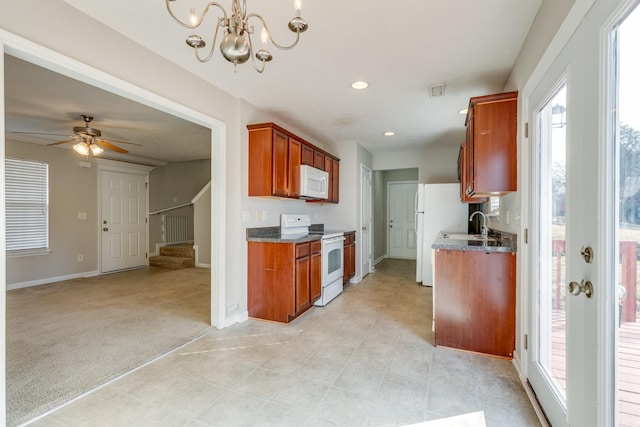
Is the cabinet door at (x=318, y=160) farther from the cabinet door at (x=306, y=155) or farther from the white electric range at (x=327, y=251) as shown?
the white electric range at (x=327, y=251)

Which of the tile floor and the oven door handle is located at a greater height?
the oven door handle

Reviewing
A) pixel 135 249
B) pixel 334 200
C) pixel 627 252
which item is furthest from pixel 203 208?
pixel 627 252

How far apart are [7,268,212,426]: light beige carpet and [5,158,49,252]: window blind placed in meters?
0.78

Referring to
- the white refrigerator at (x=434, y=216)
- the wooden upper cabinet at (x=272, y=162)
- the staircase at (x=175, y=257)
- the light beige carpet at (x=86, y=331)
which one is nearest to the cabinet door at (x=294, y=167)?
the wooden upper cabinet at (x=272, y=162)

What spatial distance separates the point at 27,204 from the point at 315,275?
4887 millimetres

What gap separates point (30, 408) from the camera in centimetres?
177

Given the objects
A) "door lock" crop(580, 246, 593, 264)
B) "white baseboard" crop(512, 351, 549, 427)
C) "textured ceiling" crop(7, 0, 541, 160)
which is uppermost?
"textured ceiling" crop(7, 0, 541, 160)

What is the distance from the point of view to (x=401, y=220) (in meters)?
7.75

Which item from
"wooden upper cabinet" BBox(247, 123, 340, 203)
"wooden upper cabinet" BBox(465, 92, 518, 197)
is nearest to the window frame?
"wooden upper cabinet" BBox(247, 123, 340, 203)

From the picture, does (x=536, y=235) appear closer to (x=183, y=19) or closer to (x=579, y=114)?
(x=579, y=114)

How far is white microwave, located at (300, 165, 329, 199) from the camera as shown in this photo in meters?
3.72

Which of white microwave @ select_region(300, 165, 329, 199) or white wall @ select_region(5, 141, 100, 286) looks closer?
white microwave @ select_region(300, 165, 329, 199)

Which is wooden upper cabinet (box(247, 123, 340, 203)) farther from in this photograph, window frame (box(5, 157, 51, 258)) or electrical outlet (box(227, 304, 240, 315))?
window frame (box(5, 157, 51, 258))

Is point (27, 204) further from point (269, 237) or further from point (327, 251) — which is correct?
point (327, 251)
